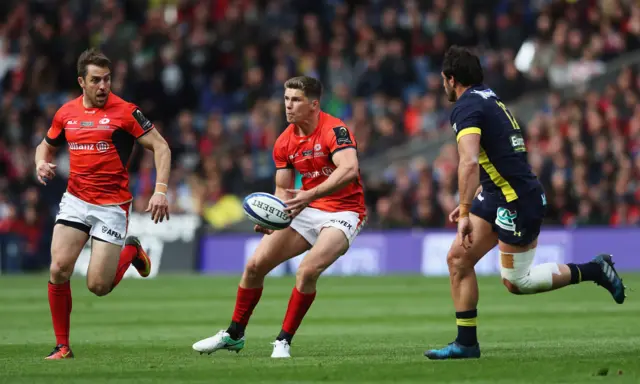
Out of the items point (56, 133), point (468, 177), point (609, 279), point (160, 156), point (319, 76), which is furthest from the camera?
point (319, 76)

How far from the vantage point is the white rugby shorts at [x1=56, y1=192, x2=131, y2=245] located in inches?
430

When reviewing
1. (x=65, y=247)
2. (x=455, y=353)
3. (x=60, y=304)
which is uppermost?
(x=65, y=247)

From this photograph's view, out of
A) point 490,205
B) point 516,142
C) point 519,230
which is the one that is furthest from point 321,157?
point 519,230

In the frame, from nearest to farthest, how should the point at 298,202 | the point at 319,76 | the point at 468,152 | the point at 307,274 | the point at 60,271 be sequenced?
the point at 468,152 < the point at 298,202 < the point at 307,274 < the point at 60,271 < the point at 319,76

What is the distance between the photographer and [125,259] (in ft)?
38.3

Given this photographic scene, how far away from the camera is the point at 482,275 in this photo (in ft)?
75.4

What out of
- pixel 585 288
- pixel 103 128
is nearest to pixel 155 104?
pixel 585 288

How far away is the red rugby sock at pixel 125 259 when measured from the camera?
1135 centimetres

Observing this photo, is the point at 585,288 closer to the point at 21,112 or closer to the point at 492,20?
the point at 492,20

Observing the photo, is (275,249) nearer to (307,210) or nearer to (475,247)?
(307,210)

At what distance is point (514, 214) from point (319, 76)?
19.0 m

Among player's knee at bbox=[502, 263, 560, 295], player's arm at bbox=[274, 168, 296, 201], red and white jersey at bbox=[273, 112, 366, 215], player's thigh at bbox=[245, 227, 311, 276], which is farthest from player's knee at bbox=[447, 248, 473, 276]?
player's arm at bbox=[274, 168, 296, 201]

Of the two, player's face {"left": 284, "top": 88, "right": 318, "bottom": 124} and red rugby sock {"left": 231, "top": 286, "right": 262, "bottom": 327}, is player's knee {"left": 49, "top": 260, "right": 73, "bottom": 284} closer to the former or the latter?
red rugby sock {"left": 231, "top": 286, "right": 262, "bottom": 327}

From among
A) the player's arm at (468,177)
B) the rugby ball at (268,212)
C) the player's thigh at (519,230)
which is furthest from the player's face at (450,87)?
the rugby ball at (268,212)
